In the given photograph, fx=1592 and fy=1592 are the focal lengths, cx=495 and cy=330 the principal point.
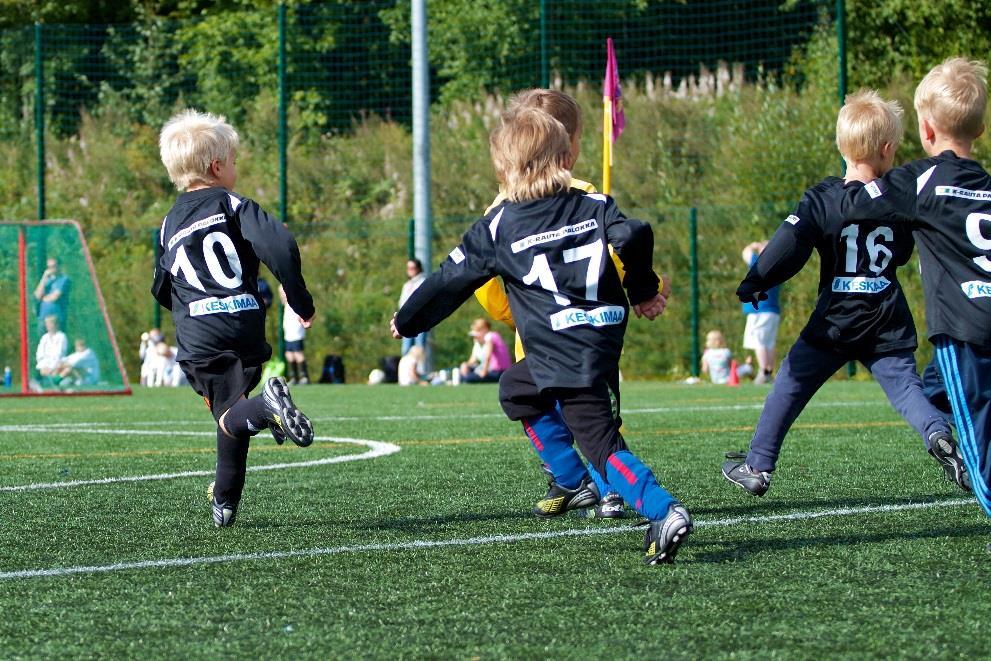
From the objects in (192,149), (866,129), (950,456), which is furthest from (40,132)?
(950,456)

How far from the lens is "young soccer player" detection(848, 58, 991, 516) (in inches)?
174

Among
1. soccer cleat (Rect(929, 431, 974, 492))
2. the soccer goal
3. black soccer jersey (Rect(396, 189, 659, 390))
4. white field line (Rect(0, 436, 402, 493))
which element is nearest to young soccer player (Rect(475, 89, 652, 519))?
black soccer jersey (Rect(396, 189, 659, 390))

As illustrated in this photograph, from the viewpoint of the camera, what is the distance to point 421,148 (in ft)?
60.8

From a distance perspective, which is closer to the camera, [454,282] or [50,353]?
[454,282]

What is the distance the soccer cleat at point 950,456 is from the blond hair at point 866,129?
3.26ft

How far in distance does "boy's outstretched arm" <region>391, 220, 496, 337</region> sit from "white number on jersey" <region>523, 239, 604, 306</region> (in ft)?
0.56

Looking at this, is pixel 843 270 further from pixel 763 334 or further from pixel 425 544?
pixel 763 334

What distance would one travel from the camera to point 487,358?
1859cm

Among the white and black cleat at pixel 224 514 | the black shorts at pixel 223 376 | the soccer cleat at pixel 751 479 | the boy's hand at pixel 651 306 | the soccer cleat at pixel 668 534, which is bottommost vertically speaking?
the white and black cleat at pixel 224 514

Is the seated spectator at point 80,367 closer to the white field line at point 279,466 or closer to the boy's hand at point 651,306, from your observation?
the white field line at point 279,466

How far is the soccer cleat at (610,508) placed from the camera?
561 centimetres

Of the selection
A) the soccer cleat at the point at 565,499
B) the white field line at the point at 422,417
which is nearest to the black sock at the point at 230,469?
the soccer cleat at the point at 565,499

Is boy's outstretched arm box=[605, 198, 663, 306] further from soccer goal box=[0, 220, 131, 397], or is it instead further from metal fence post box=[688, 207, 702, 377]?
metal fence post box=[688, 207, 702, 377]

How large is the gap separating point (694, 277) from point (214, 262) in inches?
587
